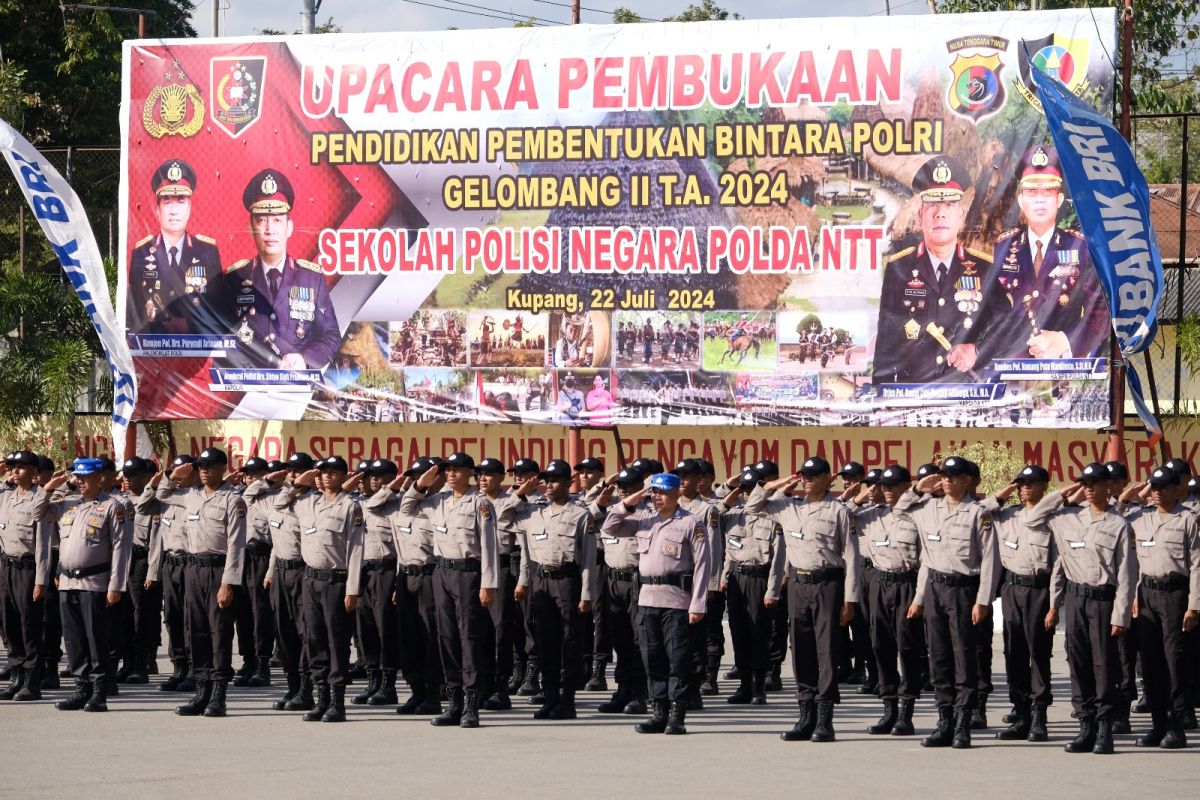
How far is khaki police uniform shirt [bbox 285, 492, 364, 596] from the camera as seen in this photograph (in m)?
11.0

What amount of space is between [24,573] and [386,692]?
255cm

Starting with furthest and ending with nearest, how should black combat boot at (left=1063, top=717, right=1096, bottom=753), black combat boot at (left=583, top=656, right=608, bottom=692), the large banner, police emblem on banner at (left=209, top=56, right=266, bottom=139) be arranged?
police emblem on banner at (left=209, top=56, right=266, bottom=139)
the large banner
black combat boot at (left=583, top=656, right=608, bottom=692)
black combat boot at (left=1063, top=717, right=1096, bottom=753)

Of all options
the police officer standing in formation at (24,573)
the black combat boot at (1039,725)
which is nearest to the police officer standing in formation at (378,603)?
the police officer standing in formation at (24,573)

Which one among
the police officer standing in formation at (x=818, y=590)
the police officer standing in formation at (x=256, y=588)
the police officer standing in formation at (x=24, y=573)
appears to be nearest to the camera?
the police officer standing in formation at (x=818, y=590)

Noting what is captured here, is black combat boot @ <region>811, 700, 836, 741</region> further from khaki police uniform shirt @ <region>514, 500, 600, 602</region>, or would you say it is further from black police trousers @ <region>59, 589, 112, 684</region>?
black police trousers @ <region>59, 589, 112, 684</region>

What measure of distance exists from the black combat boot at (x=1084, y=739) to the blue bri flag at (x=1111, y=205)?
16.6 feet

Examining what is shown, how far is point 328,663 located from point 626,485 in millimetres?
2050

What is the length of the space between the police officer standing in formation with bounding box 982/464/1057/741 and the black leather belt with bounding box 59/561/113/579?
5.30 metres

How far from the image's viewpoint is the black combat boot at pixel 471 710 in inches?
418

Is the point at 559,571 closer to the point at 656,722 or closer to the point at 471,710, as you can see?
the point at 471,710

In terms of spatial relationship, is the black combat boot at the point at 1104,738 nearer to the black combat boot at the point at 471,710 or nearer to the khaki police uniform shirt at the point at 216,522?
the black combat boot at the point at 471,710

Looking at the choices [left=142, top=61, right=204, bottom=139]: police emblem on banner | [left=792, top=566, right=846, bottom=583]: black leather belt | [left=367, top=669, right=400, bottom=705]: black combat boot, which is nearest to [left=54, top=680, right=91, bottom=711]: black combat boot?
[left=367, top=669, right=400, bottom=705]: black combat boot

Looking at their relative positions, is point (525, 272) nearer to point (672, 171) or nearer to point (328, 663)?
point (672, 171)

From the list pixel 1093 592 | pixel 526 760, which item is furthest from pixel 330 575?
pixel 1093 592
